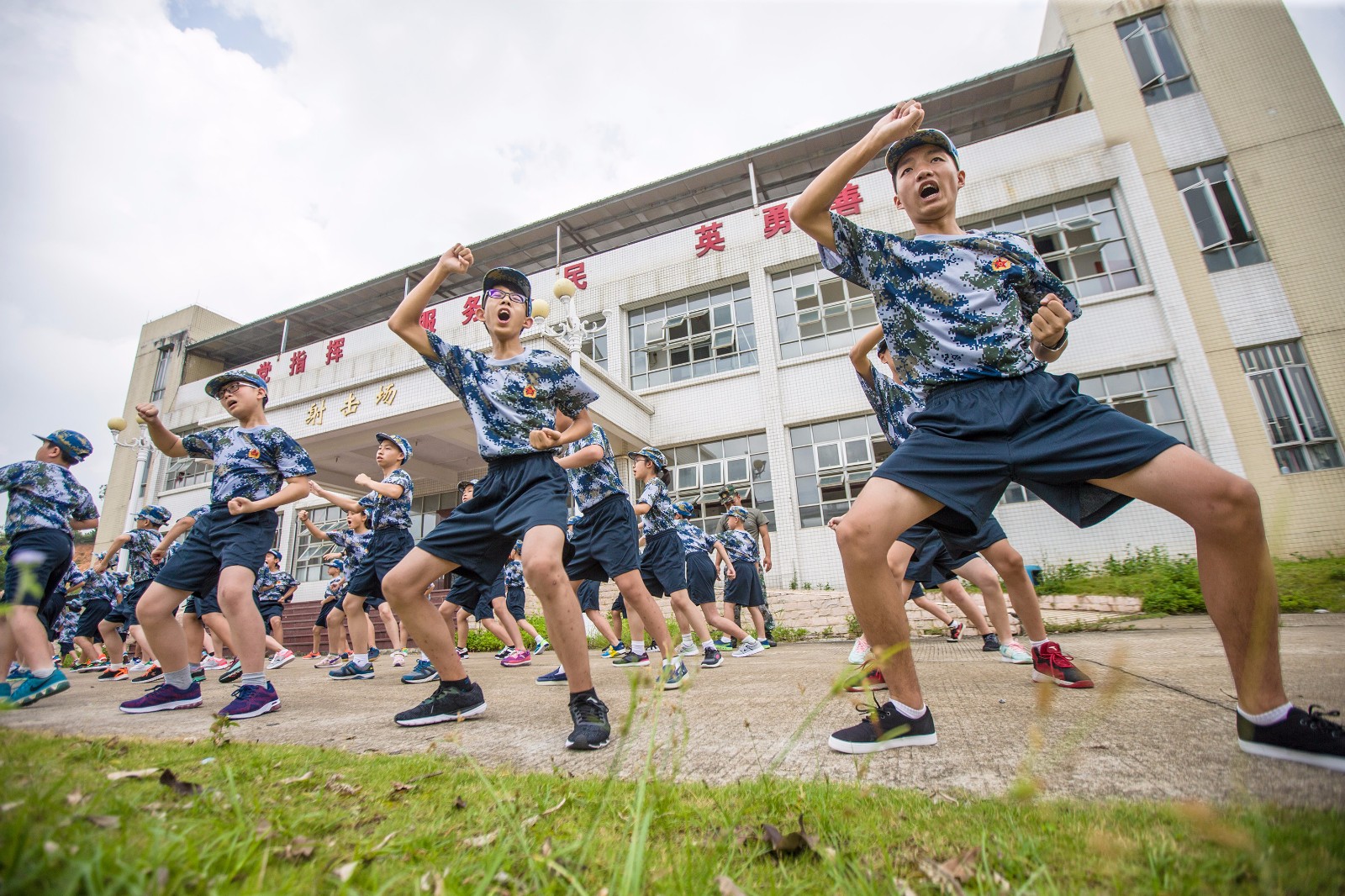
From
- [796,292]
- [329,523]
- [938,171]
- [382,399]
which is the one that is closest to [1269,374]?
[796,292]

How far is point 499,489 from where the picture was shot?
9.53 ft

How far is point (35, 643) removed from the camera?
13.5 feet

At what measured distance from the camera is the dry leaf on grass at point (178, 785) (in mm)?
1412

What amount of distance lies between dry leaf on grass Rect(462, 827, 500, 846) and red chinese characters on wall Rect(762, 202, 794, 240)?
50.3ft

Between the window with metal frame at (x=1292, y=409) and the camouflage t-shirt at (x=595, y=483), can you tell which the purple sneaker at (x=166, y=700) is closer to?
the camouflage t-shirt at (x=595, y=483)

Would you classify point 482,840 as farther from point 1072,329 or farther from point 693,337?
point 1072,329

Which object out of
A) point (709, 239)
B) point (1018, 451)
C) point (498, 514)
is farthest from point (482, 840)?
point (709, 239)

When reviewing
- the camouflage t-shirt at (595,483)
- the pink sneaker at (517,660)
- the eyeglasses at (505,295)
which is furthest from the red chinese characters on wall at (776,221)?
the eyeglasses at (505,295)

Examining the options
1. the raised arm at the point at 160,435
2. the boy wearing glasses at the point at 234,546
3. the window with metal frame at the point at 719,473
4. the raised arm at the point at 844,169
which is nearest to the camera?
the raised arm at the point at 844,169

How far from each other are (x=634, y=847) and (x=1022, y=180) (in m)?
16.3

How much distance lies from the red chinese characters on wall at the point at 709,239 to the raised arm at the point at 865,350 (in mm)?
13404

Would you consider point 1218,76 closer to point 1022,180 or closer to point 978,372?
point 1022,180

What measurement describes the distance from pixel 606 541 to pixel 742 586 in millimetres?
3141

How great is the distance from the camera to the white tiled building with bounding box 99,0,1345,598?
37.2ft
